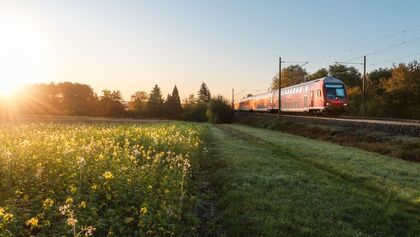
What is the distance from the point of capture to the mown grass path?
9078mm

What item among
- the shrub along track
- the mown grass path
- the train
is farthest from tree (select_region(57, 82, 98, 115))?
the mown grass path

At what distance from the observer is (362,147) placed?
25.8 metres

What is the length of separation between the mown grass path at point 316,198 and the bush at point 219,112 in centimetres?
7142

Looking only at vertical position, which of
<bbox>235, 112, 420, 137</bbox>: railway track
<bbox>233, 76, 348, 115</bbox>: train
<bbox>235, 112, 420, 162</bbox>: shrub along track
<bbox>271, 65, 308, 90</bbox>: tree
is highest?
<bbox>271, 65, 308, 90</bbox>: tree

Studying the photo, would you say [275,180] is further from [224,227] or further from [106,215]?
[106,215]

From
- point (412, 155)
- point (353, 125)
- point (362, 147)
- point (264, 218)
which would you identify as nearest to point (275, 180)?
point (264, 218)

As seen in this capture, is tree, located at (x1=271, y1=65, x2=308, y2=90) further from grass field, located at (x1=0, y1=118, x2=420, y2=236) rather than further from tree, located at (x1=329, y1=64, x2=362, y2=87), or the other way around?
grass field, located at (x1=0, y1=118, x2=420, y2=236)

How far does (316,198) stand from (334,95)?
3263 centimetres

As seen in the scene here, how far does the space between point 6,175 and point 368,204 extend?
785 cm

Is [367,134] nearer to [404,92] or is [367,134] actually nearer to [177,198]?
[177,198]

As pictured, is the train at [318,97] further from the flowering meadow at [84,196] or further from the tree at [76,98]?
the tree at [76,98]

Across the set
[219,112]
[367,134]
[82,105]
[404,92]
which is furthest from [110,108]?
[367,134]

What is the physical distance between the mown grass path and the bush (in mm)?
71423

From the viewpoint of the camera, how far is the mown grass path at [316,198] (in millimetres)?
9078
